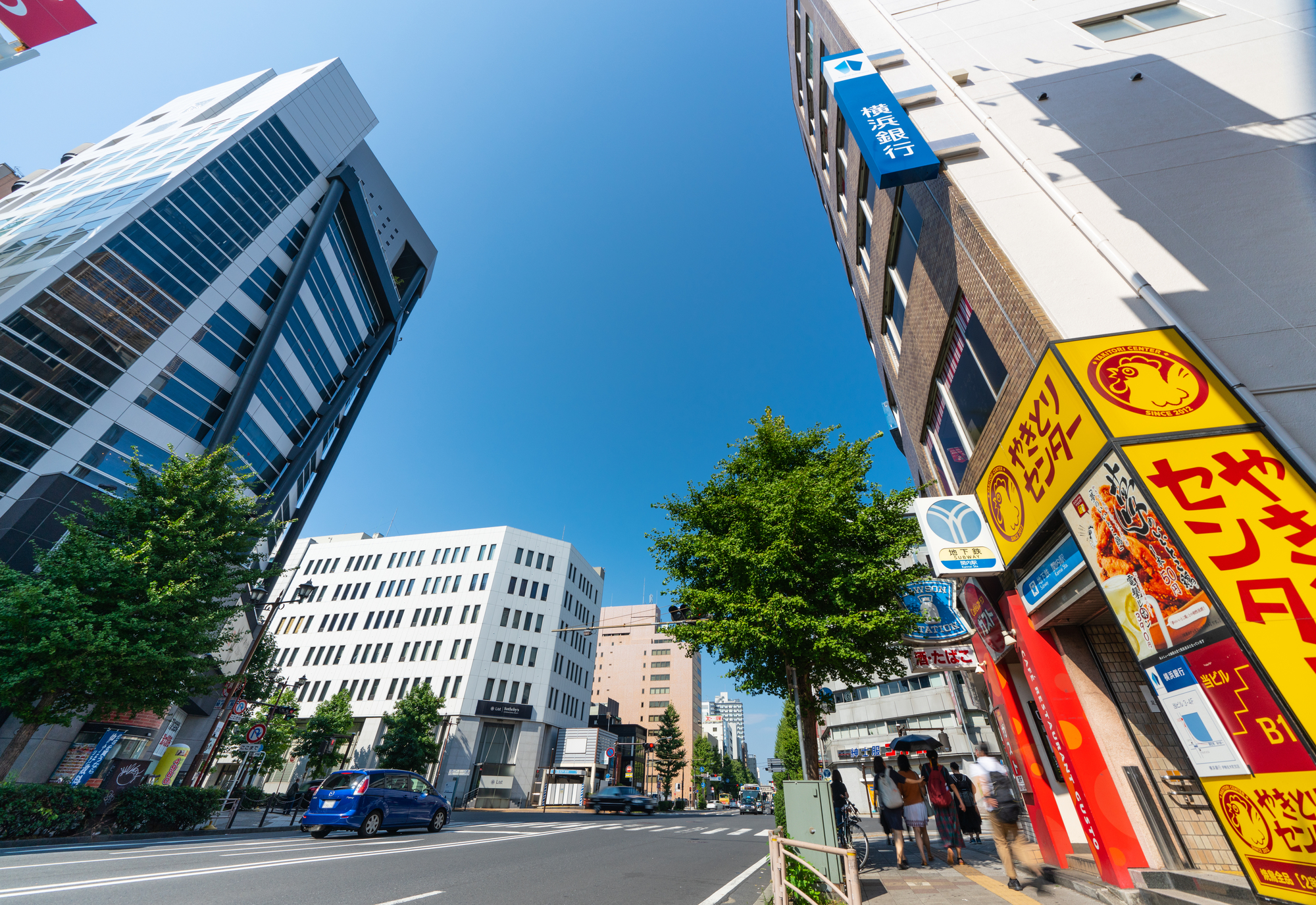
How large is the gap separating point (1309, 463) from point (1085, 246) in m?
4.01

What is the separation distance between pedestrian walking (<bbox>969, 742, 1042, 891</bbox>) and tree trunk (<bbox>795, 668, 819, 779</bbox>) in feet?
10.0

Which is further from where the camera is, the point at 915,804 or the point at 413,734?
the point at 413,734

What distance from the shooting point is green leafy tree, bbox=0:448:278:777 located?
38.0 feet

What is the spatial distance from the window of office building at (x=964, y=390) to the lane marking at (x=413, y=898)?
10250 mm

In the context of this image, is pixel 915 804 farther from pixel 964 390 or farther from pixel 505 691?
pixel 505 691

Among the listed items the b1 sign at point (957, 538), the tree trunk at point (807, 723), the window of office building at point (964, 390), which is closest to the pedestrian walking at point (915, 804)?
the tree trunk at point (807, 723)

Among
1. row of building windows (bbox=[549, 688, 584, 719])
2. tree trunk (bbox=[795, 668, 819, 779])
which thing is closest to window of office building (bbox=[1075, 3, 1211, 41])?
tree trunk (bbox=[795, 668, 819, 779])

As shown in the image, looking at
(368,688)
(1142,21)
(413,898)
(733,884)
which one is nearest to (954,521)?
(733,884)

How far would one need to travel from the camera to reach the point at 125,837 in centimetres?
1177

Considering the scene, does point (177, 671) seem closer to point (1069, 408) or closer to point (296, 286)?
point (1069, 408)

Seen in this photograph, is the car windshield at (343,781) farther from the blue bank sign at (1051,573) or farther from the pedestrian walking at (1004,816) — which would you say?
the blue bank sign at (1051,573)

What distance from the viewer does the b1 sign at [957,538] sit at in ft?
26.1

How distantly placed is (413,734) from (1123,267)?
1749 inches

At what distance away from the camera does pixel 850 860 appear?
327 cm
